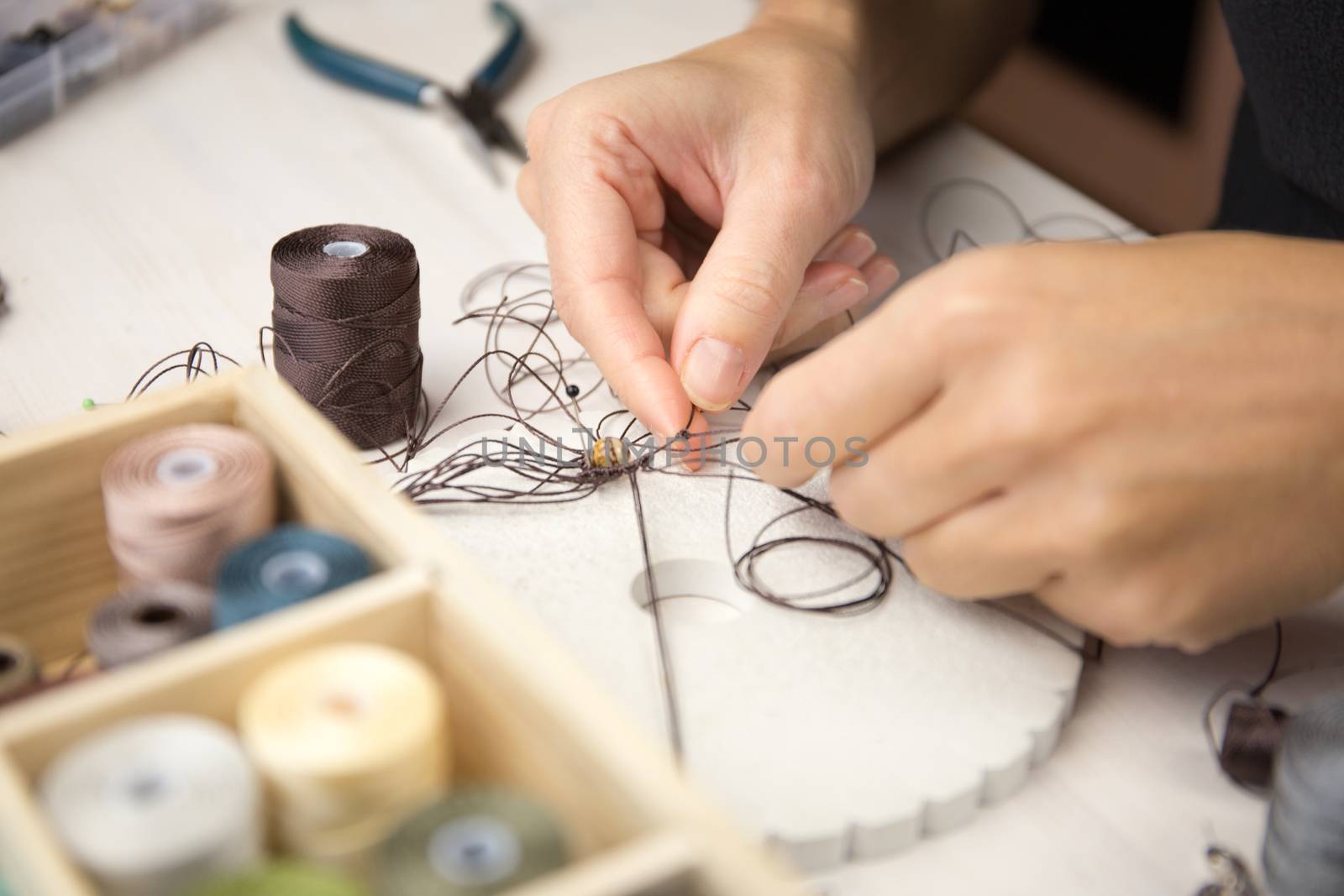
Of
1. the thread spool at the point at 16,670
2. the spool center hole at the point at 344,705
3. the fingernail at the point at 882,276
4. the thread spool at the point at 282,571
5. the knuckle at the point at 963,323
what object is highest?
the knuckle at the point at 963,323

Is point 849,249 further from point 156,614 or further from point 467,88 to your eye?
point 156,614

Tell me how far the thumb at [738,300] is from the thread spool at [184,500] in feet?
0.99

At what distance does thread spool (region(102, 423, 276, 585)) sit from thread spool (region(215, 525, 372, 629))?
0.09ft

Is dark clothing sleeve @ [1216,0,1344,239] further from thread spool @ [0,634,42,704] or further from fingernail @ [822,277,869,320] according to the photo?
thread spool @ [0,634,42,704]

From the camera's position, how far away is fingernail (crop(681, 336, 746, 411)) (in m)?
0.84

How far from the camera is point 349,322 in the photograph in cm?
81

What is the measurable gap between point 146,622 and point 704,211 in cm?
57

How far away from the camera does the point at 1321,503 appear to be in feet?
2.19

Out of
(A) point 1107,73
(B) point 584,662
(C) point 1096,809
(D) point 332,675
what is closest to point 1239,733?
(C) point 1096,809

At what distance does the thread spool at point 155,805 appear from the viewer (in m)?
0.46

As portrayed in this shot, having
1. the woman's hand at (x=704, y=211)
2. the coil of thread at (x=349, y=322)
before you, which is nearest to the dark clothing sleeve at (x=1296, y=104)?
the woman's hand at (x=704, y=211)

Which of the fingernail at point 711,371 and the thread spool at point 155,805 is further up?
the thread spool at point 155,805

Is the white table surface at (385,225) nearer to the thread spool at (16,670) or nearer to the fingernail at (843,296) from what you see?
the fingernail at (843,296)

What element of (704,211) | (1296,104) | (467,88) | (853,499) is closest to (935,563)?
(853,499)
